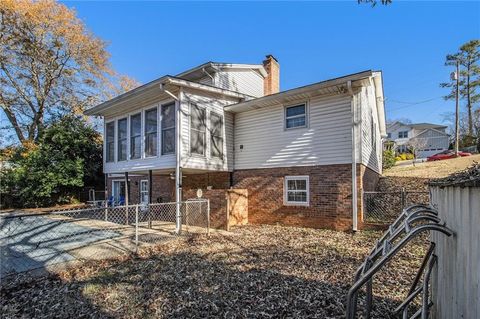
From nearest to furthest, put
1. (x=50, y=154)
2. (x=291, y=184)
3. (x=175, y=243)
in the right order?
(x=175, y=243) → (x=291, y=184) → (x=50, y=154)

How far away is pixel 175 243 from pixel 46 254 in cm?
292

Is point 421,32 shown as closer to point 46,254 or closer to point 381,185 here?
point 381,185

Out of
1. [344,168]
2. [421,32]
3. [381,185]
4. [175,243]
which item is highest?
[421,32]

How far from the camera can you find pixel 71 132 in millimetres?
17469

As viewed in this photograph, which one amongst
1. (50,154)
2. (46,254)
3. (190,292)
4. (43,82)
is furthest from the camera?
(43,82)

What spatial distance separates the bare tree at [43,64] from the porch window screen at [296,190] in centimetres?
1756

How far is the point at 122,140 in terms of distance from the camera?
39.0 feet

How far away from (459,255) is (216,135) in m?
9.53

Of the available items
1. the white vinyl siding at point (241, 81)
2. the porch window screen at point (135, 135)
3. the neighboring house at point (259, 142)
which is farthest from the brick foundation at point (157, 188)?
the white vinyl siding at point (241, 81)

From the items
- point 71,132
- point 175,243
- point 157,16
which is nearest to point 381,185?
point 175,243

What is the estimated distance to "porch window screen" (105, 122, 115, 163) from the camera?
12.4 m

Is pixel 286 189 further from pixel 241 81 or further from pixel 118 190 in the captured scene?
pixel 118 190

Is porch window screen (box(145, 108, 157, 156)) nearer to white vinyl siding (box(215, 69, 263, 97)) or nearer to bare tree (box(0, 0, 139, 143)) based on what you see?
white vinyl siding (box(215, 69, 263, 97))

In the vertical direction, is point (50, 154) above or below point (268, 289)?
above
